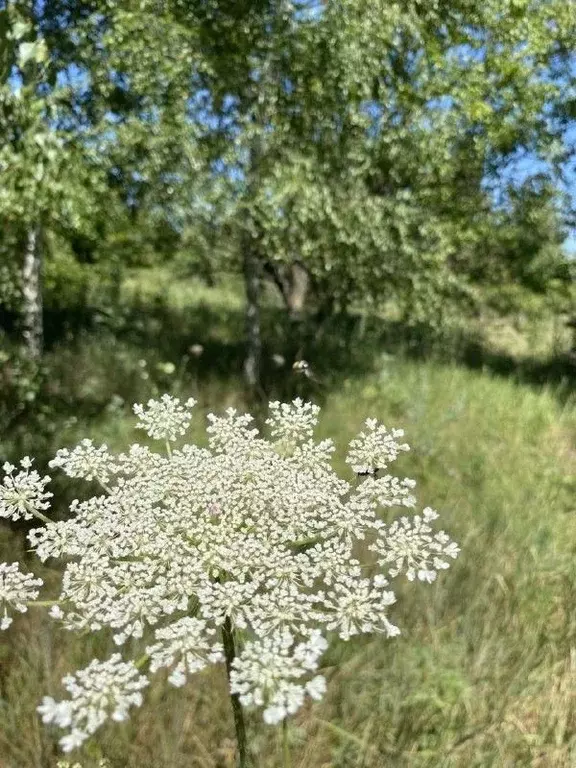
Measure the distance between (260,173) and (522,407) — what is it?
449cm

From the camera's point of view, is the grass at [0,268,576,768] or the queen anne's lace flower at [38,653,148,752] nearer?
the queen anne's lace flower at [38,653,148,752]

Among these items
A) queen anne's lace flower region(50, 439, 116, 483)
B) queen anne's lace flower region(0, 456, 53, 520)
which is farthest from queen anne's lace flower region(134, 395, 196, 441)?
queen anne's lace flower region(0, 456, 53, 520)

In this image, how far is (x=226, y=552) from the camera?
176 cm

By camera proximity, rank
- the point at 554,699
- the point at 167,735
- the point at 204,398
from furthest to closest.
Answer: the point at 204,398
the point at 554,699
the point at 167,735

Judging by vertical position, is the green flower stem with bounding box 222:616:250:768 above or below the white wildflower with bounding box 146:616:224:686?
below

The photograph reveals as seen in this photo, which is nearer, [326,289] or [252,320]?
[252,320]

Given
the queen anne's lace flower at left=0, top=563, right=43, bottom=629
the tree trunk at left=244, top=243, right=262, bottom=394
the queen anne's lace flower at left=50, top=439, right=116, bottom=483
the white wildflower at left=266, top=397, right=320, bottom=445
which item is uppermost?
the tree trunk at left=244, top=243, right=262, bottom=394

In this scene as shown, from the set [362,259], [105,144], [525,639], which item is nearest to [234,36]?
[105,144]

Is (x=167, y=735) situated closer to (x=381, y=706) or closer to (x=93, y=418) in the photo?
(x=381, y=706)

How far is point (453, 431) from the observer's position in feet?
25.1

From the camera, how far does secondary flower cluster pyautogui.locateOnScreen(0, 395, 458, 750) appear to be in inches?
58.4

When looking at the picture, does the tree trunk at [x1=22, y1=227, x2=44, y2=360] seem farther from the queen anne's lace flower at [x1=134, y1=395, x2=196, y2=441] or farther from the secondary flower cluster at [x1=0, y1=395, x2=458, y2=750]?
the secondary flower cluster at [x1=0, y1=395, x2=458, y2=750]

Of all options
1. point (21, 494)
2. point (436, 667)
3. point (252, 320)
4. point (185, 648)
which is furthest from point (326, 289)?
point (185, 648)

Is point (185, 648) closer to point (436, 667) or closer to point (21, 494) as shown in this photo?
point (21, 494)
